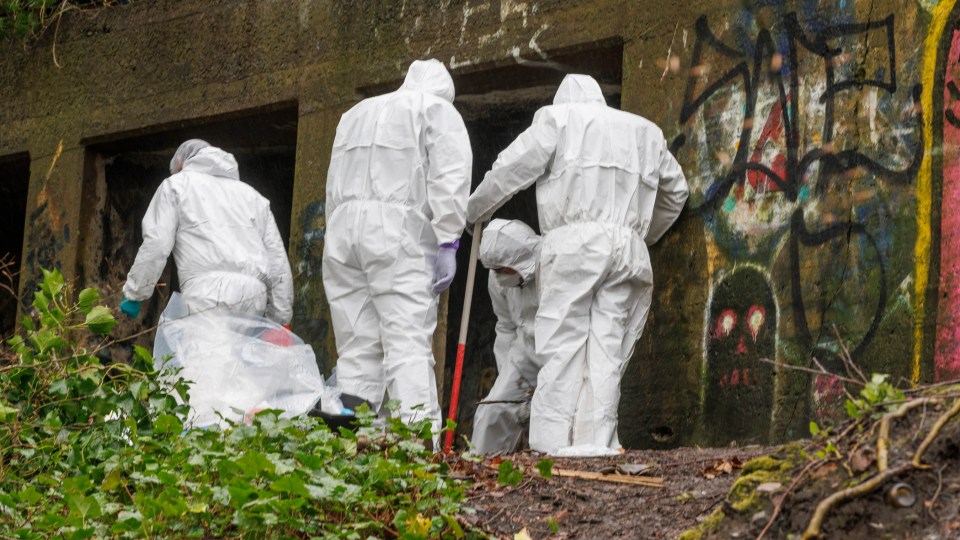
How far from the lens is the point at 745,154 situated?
7344 millimetres

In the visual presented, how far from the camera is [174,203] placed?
25.7ft

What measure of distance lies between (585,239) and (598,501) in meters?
2.14

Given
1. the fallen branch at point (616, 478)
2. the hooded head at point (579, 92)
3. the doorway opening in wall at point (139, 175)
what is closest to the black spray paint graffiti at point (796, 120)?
the hooded head at point (579, 92)

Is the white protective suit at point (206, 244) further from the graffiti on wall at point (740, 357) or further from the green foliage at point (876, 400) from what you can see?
the green foliage at point (876, 400)

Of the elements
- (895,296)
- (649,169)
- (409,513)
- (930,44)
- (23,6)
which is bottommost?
(409,513)

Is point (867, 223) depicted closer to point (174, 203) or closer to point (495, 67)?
point (495, 67)

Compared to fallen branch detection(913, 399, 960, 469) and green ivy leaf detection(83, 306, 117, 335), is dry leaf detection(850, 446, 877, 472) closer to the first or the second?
fallen branch detection(913, 399, 960, 469)

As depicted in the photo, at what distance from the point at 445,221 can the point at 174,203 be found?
1623 mm

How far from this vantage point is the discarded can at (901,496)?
138 inches

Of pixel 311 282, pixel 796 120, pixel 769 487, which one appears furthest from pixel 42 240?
pixel 769 487

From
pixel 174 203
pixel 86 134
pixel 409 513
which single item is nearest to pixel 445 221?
pixel 174 203

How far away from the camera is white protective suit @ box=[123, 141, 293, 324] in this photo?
25.3 feet

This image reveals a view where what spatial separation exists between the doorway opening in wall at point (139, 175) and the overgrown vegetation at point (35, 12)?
1053 millimetres

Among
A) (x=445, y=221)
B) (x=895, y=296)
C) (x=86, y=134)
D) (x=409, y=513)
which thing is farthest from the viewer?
(x=86, y=134)
